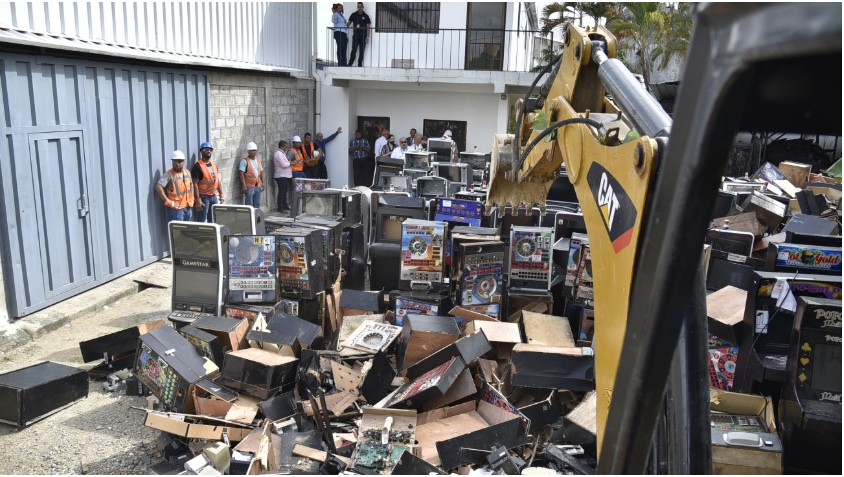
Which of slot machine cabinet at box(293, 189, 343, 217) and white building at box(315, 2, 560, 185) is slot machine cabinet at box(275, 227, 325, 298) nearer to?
slot machine cabinet at box(293, 189, 343, 217)

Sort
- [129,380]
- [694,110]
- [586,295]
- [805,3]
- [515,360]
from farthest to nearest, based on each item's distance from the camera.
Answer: [586,295], [129,380], [515,360], [694,110], [805,3]

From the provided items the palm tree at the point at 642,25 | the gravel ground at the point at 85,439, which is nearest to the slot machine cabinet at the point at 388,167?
the gravel ground at the point at 85,439

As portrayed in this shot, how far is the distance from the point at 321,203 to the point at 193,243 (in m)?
2.47

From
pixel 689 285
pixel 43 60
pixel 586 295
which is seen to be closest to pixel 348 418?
pixel 586 295

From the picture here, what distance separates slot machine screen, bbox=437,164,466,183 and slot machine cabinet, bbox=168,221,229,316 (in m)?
5.95

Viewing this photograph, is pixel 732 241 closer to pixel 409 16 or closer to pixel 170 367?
pixel 170 367

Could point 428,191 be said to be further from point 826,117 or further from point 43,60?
point 826,117

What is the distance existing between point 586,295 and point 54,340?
6.83m

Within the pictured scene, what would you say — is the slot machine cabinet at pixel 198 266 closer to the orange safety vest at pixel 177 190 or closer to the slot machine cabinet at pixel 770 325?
the orange safety vest at pixel 177 190

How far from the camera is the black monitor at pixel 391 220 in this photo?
9.29 metres

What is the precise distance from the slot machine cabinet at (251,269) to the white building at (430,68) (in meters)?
12.7

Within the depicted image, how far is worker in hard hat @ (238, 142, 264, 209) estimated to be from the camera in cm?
1462

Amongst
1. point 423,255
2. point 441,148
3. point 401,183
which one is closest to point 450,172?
point 401,183

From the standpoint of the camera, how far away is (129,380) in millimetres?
6996
